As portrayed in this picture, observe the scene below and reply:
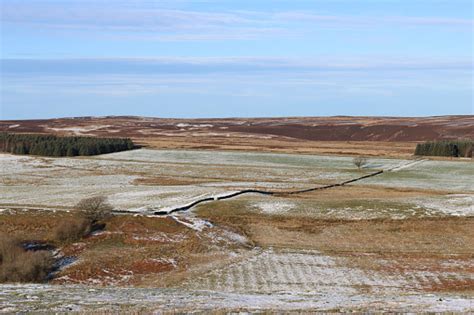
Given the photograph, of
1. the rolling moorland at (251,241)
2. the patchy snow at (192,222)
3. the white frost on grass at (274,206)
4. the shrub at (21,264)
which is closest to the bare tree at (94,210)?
the rolling moorland at (251,241)

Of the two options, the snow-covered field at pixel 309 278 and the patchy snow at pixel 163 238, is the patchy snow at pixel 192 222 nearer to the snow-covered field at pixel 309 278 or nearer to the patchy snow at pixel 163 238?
the patchy snow at pixel 163 238

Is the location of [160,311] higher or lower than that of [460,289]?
higher

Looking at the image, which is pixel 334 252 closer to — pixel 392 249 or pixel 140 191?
pixel 392 249

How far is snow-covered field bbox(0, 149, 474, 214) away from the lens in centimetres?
5981

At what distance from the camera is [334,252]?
40938 mm

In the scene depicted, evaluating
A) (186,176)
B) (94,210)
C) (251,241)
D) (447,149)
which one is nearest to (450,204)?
(251,241)

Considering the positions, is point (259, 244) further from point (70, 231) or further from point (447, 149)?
point (447, 149)

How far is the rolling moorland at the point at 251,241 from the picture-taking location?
24.7 metres

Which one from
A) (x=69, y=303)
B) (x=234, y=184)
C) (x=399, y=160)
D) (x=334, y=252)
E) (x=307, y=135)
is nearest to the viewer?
(x=69, y=303)

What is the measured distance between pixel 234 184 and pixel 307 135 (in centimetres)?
10455

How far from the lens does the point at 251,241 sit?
4394 cm

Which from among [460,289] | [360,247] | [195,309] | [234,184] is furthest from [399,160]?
[195,309]

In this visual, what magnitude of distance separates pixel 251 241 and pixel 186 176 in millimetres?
40400

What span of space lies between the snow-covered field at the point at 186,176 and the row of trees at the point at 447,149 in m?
13.7
